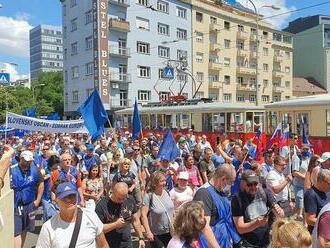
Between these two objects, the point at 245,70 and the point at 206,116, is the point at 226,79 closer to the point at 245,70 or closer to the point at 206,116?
the point at 245,70

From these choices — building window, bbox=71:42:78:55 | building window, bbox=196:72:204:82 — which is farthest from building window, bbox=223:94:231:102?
building window, bbox=71:42:78:55

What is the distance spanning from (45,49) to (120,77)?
12014 cm

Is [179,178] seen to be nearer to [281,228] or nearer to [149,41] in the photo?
[281,228]

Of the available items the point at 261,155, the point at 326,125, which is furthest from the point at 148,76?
the point at 261,155

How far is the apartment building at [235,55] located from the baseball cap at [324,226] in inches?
1940

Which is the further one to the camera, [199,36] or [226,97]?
[226,97]

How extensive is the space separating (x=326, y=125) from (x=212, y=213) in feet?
45.9

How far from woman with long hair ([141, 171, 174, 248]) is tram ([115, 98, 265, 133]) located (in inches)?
679

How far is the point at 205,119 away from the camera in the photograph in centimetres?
2552

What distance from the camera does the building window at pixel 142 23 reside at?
159 ft

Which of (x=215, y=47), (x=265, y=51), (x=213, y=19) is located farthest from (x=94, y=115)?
(x=265, y=51)

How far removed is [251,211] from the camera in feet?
15.8

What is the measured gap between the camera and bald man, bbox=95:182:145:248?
491cm

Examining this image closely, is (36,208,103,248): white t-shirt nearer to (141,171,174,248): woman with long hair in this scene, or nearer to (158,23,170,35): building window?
(141,171,174,248): woman with long hair
